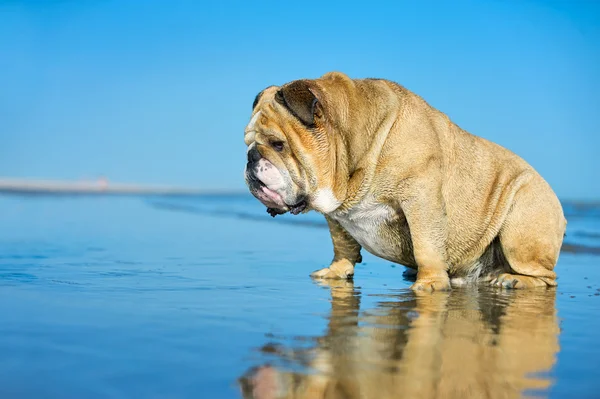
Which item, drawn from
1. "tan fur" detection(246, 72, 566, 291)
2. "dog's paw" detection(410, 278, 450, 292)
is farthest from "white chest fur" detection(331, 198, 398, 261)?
"dog's paw" detection(410, 278, 450, 292)

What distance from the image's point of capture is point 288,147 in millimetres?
5281

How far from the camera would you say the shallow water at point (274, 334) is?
2.77 meters

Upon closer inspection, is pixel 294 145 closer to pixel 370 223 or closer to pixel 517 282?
pixel 370 223

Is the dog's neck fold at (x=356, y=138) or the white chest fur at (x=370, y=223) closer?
the dog's neck fold at (x=356, y=138)

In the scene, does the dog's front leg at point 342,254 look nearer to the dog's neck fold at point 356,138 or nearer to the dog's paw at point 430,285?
the dog's neck fold at point 356,138

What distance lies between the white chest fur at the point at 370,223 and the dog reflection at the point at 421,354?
3.09 feet

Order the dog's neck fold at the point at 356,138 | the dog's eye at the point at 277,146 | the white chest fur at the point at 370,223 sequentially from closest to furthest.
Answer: the dog's eye at the point at 277,146, the dog's neck fold at the point at 356,138, the white chest fur at the point at 370,223

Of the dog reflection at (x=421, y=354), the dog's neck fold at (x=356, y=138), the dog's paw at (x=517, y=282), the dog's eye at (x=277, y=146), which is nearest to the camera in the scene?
the dog reflection at (x=421, y=354)

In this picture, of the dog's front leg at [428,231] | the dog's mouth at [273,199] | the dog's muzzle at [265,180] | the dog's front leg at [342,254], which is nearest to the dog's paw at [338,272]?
the dog's front leg at [342,254]

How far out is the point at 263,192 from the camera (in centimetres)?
537

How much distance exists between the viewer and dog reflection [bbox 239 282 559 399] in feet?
8.94

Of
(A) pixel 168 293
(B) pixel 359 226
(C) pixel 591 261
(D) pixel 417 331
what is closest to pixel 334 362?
(D) pixel 417 331

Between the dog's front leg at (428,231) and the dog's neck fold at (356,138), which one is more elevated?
the dog's neck fold at (356,138)

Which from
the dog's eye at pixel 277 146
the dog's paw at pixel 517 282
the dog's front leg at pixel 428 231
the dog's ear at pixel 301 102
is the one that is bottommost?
the dog's paw at pixel 517 282
